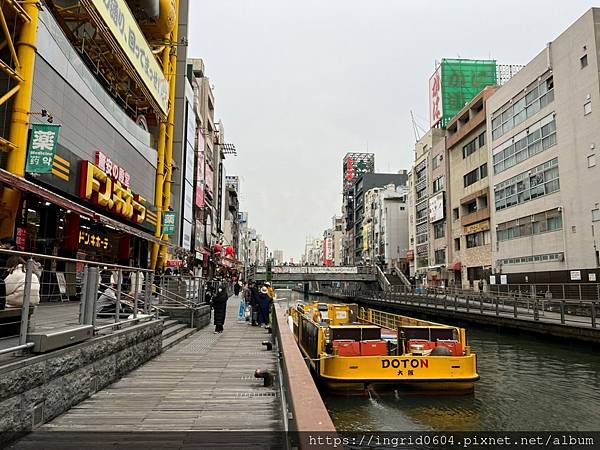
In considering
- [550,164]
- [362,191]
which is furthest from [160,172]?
[362,191]

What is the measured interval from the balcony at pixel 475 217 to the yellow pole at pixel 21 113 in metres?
41.8

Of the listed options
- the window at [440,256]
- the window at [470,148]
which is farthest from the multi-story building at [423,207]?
the window at [470,148]

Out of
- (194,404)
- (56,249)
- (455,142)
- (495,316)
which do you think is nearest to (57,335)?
(194,404)

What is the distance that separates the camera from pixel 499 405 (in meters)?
11.6

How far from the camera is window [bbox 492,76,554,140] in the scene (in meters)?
35.6

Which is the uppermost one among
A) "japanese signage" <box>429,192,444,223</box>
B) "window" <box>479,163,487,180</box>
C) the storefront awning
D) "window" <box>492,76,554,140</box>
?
"window" <box>492,76,554,140</box>

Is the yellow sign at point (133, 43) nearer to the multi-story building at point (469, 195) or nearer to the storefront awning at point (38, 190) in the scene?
the storefront awning at point (38, 190)

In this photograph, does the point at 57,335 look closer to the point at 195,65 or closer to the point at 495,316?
the point at 495,316

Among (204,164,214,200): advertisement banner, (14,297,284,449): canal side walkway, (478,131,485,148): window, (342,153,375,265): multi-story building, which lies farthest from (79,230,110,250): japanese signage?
(342,153,375,265): multi-story building

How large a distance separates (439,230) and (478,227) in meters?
12.7

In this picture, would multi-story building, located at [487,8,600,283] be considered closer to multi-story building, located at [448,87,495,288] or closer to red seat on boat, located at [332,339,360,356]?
multi-story building, located at [448,87,495,288]

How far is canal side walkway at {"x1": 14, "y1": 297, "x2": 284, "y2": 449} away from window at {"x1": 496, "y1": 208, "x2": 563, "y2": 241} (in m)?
31.1

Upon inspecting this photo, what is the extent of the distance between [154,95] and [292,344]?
22843 millimetres

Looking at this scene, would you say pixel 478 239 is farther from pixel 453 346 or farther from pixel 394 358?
pixel 394 358
